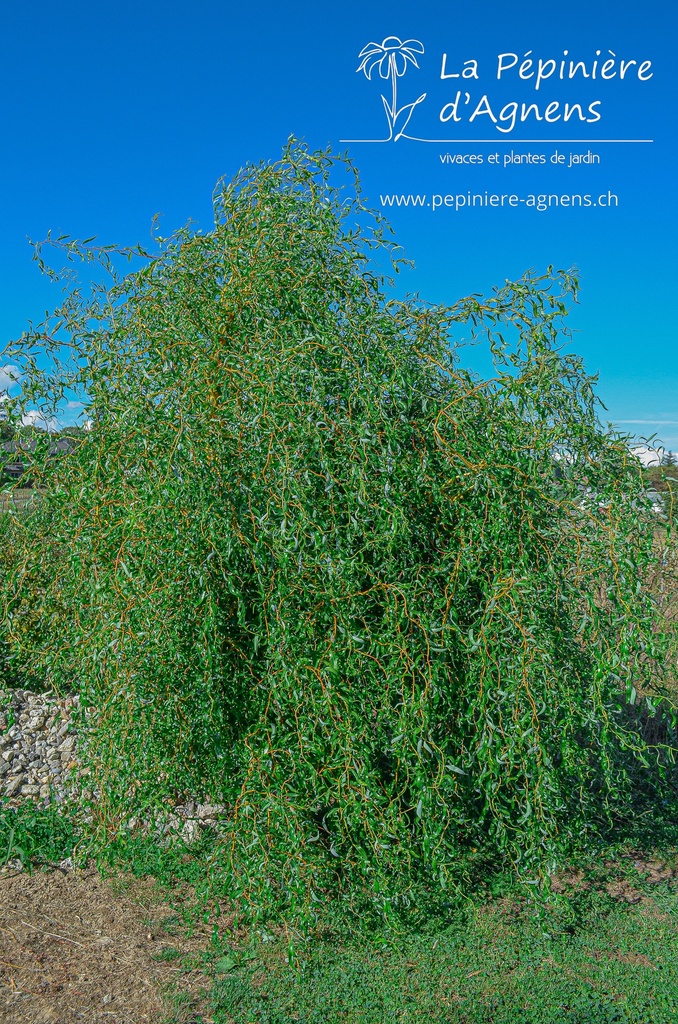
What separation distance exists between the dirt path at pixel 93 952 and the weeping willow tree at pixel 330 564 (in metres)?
0.31

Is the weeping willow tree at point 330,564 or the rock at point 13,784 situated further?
the rock at point 13,784

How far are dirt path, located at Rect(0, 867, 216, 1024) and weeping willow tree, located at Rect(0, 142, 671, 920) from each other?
1.02ft

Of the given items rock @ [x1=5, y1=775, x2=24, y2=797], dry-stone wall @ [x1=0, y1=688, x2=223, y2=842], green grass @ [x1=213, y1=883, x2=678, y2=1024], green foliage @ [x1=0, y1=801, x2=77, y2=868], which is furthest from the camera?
rock @ [x1=5, y1=775, x2=24, y2=797]

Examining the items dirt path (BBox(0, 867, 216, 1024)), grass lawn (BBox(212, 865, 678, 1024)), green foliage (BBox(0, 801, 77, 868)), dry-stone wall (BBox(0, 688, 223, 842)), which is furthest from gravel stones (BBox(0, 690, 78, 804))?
grass lawn (BBox(212, 865, 678, 1024))

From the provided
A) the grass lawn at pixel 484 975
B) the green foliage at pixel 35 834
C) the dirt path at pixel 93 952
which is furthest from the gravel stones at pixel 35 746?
the grass lawn at pixel 484 975

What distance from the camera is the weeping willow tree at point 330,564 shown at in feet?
10.5

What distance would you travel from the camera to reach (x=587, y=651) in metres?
3.75

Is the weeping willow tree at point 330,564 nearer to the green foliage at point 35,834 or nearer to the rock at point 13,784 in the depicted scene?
the green foliage at point 35,834

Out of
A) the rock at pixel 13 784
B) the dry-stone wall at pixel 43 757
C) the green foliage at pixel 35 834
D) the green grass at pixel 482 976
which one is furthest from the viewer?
the rock at pixel 13 784

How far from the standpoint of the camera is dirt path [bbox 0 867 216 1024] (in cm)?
304

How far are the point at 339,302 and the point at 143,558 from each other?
133 cm

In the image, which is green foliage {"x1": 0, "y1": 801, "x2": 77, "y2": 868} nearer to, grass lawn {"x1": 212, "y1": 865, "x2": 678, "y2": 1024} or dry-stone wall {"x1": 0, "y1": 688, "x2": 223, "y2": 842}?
dry-stone wall {"x1": 0, "y1": 688, "x2": 223, "y2": 842}

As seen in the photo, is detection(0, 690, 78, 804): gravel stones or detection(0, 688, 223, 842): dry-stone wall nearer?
detection(0, 688, 223, 842): dry-stone wall

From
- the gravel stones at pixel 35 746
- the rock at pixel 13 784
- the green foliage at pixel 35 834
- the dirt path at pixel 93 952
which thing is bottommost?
the dirt path at pixel 93 952
